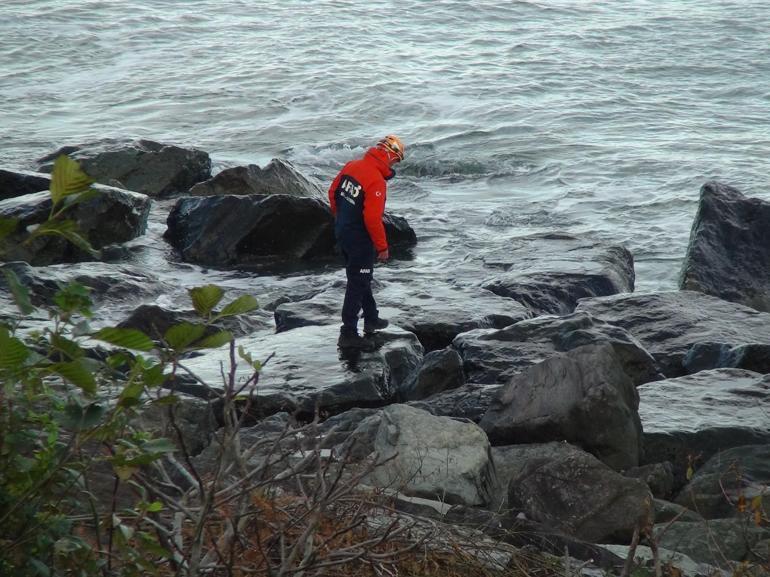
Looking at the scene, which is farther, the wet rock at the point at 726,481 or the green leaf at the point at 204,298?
the wet rock at the point at 726,481

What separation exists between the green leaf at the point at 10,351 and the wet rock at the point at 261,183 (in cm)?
1138

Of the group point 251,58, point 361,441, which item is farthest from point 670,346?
point 251,58

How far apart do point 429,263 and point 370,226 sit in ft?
13.6

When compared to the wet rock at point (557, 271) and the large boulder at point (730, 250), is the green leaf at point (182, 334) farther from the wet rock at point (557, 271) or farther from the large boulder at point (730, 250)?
the large boulder at point (730, 250)

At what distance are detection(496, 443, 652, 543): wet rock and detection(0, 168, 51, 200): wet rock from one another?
28.7 feet

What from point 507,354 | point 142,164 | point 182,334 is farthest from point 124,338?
point 142,164

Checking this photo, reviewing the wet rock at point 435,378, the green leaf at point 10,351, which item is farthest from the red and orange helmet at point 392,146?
the green leaf at point 10,351

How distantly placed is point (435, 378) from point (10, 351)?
231 inches

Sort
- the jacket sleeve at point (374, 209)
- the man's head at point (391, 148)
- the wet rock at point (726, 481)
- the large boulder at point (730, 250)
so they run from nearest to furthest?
the wet rock at point (726, 481) < the jacket sleeve at point (374, 209) < the man's head at point (391, 148) < the large boulder at point (730, 250)

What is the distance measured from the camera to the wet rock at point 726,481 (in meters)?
5.16

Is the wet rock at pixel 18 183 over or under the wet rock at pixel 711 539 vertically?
under

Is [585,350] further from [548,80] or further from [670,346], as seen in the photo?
[548,80]

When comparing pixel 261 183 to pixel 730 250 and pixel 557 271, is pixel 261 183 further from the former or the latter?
pixel 730 250

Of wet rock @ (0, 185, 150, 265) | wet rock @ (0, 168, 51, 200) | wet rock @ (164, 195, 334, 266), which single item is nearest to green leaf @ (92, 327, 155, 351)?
wet rock @ (0, 185, 150, 265)
